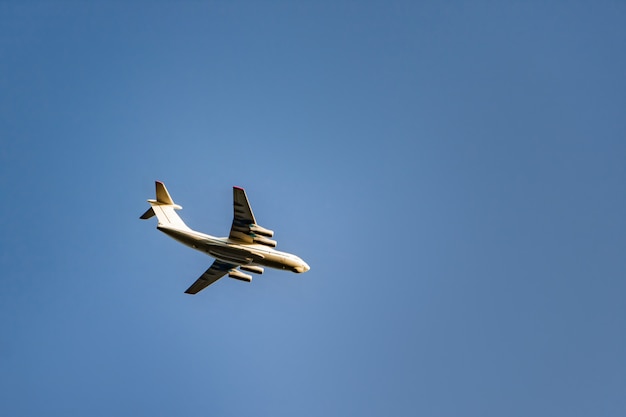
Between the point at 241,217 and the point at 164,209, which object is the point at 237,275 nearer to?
the point at 241,217

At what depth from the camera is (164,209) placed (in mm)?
56469

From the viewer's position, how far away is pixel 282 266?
5706cm

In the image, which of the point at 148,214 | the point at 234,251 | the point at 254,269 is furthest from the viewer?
the point at 254,269

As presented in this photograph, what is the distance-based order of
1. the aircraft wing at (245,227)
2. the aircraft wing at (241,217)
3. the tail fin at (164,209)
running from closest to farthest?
the aircraft wing at (241,217)
the aircraft wing at (245,227)
the tail fin at (164,209)

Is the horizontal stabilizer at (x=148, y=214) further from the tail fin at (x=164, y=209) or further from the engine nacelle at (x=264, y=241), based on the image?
the engine nacelle at (x=264, y=241)

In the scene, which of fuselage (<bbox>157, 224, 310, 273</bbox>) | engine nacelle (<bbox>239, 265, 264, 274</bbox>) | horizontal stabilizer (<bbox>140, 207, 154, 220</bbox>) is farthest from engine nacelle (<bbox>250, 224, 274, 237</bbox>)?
horizontal stabilizer (<bbox>140, 207, 154, 220</bbox>)

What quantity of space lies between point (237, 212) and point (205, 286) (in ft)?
33.4

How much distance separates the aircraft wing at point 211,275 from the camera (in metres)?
59.6

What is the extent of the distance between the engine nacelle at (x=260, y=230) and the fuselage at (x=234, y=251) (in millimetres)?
1318

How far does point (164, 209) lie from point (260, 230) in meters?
7.70

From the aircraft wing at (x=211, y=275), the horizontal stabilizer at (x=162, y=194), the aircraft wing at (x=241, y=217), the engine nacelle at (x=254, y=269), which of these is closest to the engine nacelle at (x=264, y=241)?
the aircraft wing at (x=241, y=217)

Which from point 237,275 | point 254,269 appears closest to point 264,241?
point 254,269

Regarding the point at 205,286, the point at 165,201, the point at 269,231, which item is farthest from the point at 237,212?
the point at 205,286

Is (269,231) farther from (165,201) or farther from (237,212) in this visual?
(165,201)
